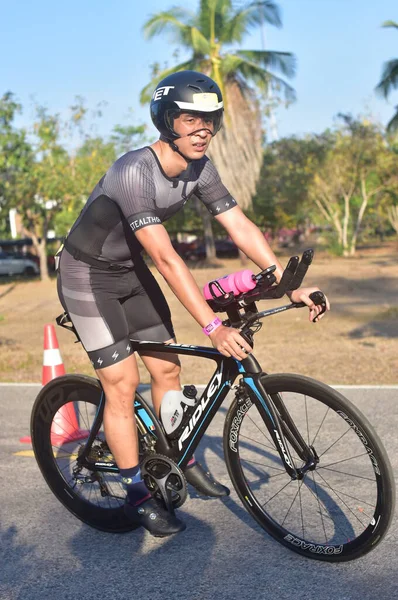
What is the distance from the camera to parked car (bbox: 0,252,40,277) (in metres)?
41.5

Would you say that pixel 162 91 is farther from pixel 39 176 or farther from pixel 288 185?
pixel 288 185

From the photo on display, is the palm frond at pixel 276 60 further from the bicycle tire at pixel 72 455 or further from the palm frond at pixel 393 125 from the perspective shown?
the bicycle tire at pixel 72 455

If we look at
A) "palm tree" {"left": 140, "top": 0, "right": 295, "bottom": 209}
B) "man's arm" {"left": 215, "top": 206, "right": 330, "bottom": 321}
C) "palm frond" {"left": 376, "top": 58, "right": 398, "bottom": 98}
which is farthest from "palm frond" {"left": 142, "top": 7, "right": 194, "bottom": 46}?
"man's arm" {"left": 215, "top": 206, "right": 330, "bottom": 321}

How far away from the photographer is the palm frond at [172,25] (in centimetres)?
3566

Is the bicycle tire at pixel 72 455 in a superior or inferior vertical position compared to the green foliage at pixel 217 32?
inferior

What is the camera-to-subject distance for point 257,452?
4.38m

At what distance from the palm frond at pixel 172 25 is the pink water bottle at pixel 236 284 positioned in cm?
3424

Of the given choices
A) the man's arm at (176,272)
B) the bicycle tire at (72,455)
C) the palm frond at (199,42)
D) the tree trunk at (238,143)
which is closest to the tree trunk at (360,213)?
the tree trunk at (238,143)

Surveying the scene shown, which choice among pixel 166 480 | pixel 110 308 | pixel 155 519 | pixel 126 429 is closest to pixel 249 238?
pixel 110 308

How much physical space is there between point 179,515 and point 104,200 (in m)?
1.70

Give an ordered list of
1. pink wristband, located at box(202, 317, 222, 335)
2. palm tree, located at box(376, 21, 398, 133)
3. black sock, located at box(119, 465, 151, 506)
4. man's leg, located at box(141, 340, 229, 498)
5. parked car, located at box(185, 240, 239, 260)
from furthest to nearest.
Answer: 1. parked car, located at box(185, 240, 239, 260)
2. palm tree, located at box(376, 21, 398, 133)
3. man's leg, located at box(141, 340, 229, 498)
4. black sock, located at box(119, 465, 151, 506)
5. pink wristband, located at box(202, 317, 222, 335)

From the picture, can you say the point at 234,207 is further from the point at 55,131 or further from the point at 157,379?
the point at 55,131

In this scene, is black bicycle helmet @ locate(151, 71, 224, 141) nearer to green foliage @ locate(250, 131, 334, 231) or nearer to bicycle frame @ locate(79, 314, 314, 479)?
bicycle frame @ locate(79, 314, 314, 479)

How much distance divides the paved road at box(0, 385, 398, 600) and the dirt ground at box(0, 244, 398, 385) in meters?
4.20
